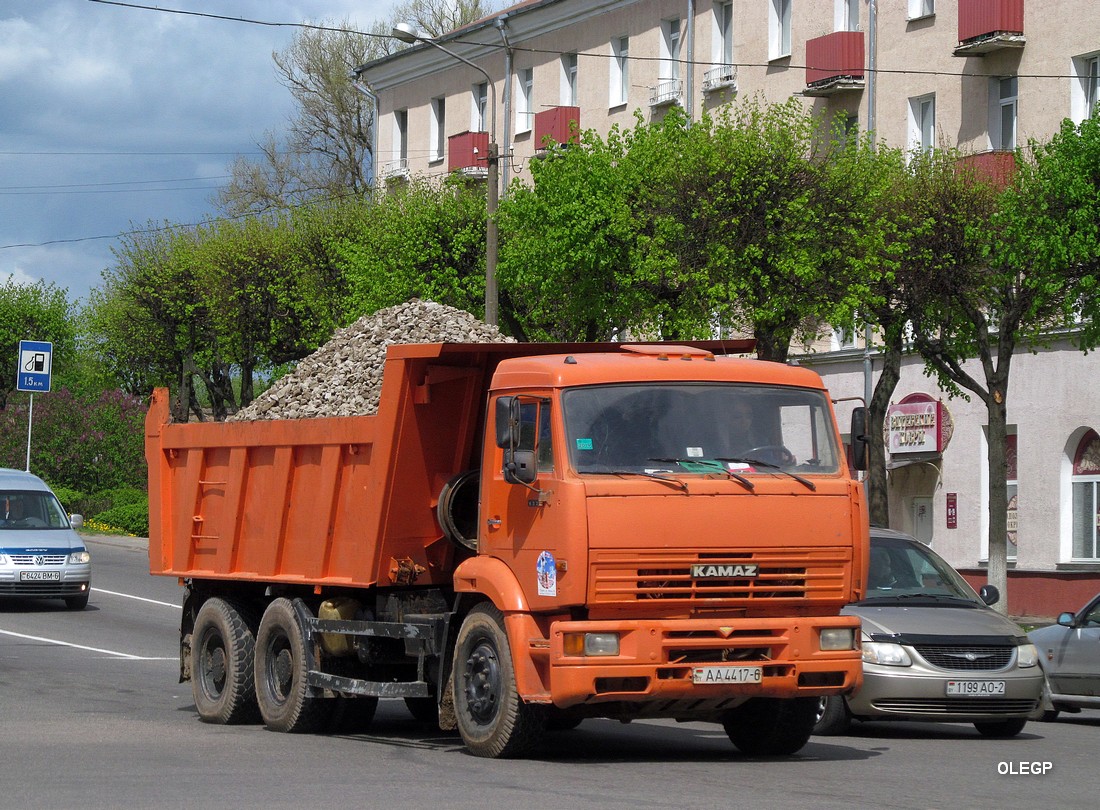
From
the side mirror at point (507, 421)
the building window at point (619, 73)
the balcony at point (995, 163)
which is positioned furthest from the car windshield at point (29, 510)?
the building window at point (619, 73)

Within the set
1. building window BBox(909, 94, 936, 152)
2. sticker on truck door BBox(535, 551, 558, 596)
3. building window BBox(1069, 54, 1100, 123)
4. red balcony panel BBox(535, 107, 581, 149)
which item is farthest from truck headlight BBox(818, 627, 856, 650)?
red balcony panel BBox(535, 107, 581, 149)

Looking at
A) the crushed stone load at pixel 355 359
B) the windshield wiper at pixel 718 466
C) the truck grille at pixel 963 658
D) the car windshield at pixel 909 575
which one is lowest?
the truck grille at pixel 963 658

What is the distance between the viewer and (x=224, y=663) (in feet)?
46.3

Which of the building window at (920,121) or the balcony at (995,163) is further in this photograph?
the building window at (920,121)

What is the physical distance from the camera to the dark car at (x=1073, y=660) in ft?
50.8

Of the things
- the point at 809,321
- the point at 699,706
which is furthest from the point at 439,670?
the point at 809,321

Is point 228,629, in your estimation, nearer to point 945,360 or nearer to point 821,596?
point 821,596

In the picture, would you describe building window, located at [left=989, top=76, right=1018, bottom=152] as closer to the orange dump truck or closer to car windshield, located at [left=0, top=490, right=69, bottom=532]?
car windshield, located at [left=0, top=490, right=69, bottom=532]

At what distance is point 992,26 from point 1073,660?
19987mm

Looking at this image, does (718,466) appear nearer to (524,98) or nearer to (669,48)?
(669,48)

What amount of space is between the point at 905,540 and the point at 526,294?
2081 cm

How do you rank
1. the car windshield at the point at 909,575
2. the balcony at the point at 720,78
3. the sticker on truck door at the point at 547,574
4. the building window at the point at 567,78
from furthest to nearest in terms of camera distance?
the building window at the point at 567,78
the balcony at the point at 720,78
the car windshield at the point at 909,575
the sticker on truck door at the point at 547,574

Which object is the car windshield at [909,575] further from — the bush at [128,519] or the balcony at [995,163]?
the bush at [128,519]

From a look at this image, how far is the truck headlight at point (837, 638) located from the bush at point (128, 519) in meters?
37.4
